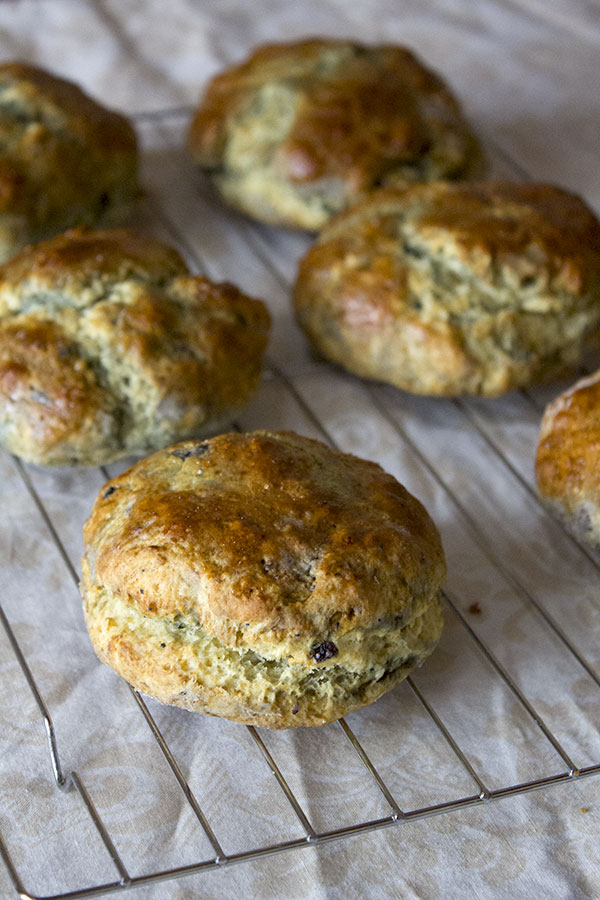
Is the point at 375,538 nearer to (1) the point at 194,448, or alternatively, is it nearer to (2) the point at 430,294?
(1) the point at 194,448

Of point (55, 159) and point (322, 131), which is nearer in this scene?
point (55, 159)

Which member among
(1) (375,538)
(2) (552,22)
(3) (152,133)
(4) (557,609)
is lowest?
(3) (152,133)

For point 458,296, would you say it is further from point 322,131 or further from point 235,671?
point 235,671

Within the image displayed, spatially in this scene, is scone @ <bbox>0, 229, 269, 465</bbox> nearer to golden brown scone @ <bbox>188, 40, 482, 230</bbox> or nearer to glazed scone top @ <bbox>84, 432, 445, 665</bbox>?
glazed scone top @ <bbox>84, 432, 445, 665</bbox>

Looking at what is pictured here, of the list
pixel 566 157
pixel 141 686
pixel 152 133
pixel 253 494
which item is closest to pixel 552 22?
pixel 566 157

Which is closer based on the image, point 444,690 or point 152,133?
point 444,690

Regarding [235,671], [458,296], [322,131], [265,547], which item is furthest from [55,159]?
[235,671]

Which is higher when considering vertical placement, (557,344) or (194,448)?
(557,344)
